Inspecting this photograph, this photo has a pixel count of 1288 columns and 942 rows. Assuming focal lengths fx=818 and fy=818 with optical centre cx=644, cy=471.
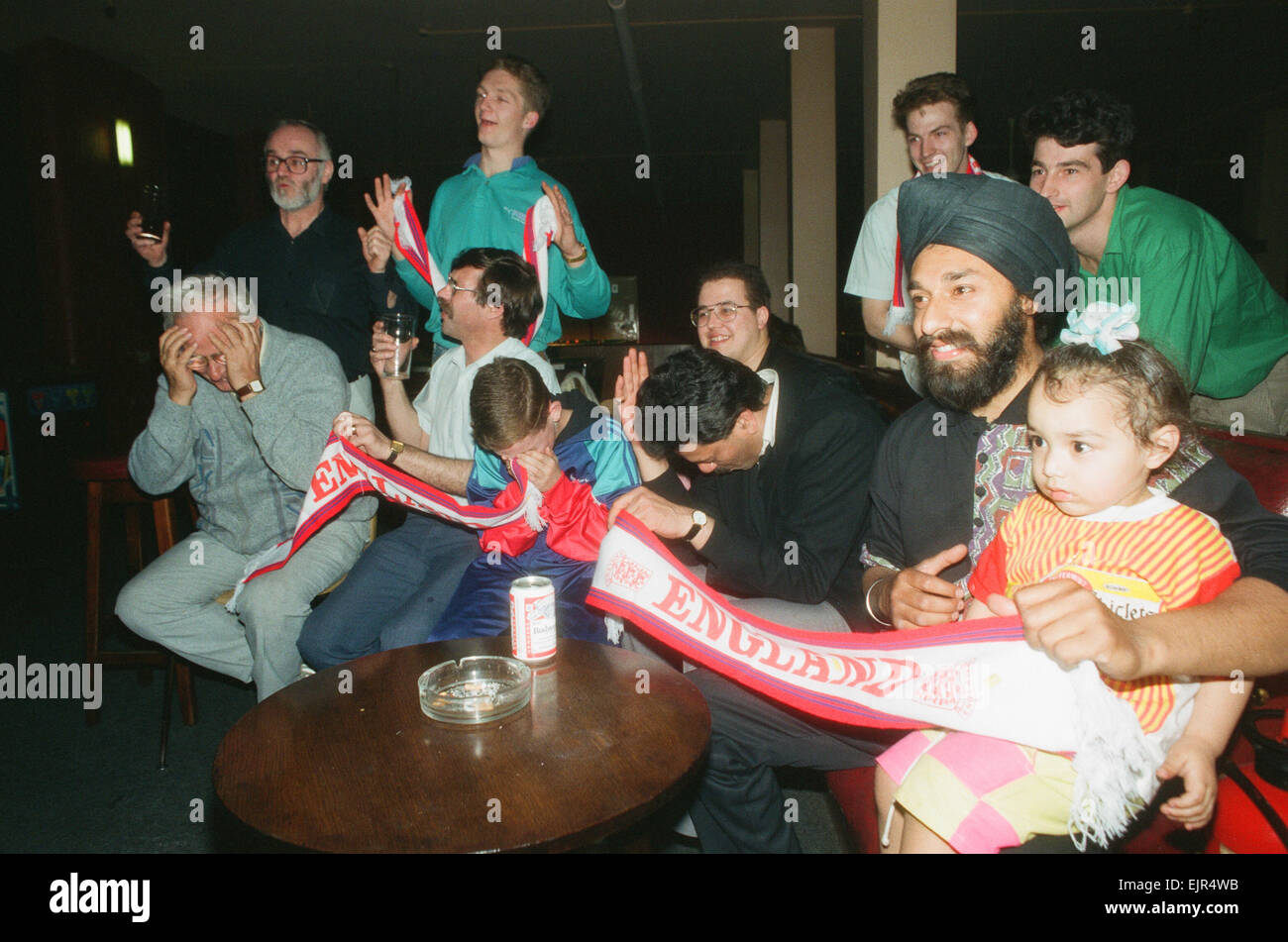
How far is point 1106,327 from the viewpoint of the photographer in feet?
4.54

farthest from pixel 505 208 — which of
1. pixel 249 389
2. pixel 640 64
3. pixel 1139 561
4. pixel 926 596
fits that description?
pixel 640 64

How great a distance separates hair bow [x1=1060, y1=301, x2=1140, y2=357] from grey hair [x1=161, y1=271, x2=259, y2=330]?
8.08 ft

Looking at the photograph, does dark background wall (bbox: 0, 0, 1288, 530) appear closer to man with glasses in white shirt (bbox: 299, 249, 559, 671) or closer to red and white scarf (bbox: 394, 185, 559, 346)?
red and white scarf (bbox: 394, 185, 559, 346)

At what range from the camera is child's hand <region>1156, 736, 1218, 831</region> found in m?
Answer: 1.23

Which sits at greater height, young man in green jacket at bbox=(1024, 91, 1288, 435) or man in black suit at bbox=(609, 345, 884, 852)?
young man in green jacket at bbox=(1024, 91, 1288, 435)

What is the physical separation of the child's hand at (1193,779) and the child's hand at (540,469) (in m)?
1.53

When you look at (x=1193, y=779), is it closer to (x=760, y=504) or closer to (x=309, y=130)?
(x=760, y=504)

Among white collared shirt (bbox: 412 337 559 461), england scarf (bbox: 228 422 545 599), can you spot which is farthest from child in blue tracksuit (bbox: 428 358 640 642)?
white collared shirt (bbox: 412 337 559 461)

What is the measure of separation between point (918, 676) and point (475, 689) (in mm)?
863

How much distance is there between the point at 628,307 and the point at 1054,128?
982 cm

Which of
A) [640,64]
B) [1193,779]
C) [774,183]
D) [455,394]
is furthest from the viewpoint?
[774,183]
